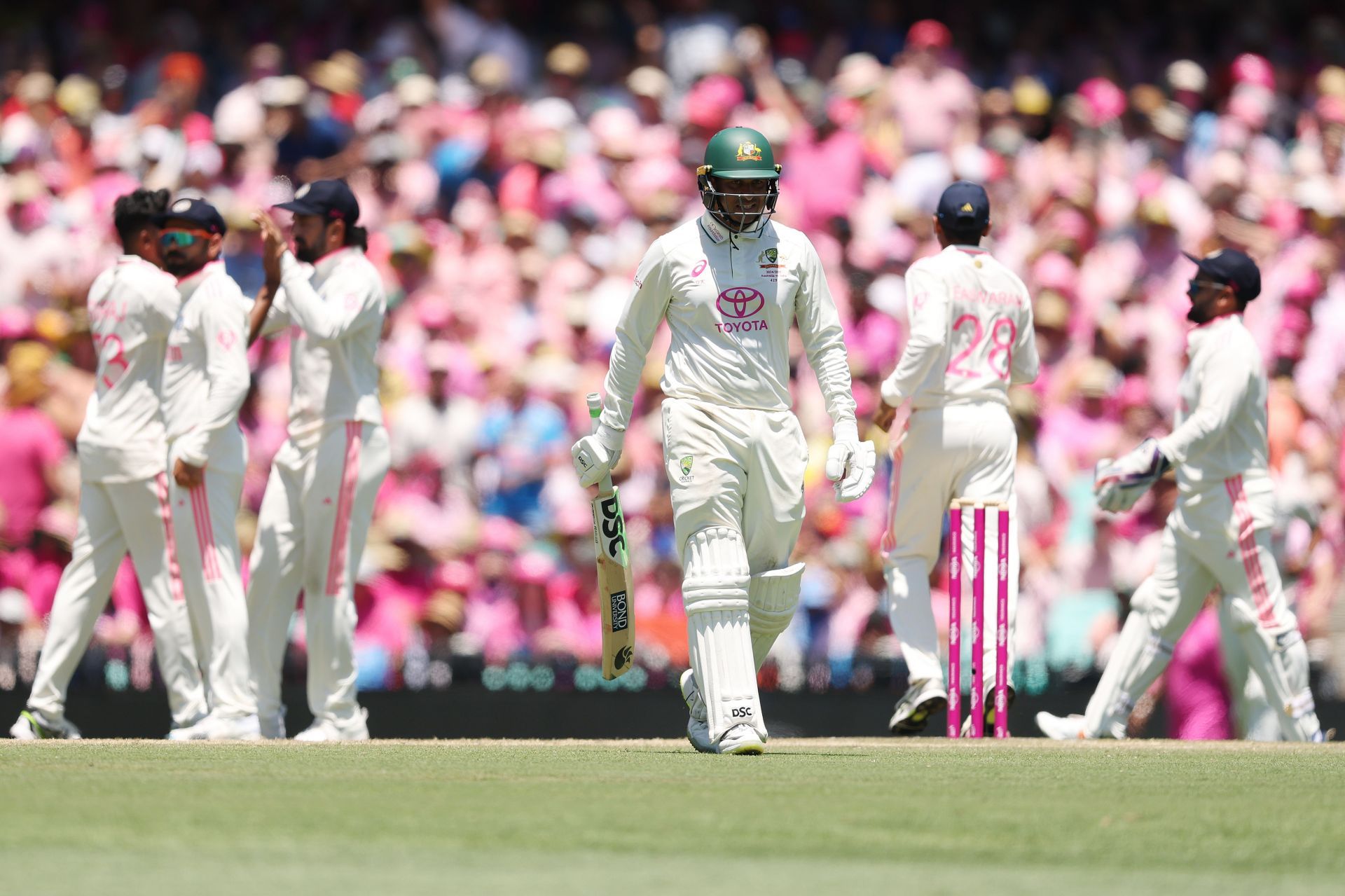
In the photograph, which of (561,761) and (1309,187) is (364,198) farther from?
(561,761)

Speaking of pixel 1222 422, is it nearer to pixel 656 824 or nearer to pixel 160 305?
pixel 160 305

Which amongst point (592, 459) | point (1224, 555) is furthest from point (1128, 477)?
point (592, 459)

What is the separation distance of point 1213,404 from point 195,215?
4.60 m

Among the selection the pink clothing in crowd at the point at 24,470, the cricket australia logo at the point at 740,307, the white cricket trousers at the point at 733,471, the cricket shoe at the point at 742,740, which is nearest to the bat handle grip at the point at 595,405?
the white cricket trousers at the point at 733,471

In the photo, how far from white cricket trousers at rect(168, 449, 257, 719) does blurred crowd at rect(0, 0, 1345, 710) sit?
1387mm

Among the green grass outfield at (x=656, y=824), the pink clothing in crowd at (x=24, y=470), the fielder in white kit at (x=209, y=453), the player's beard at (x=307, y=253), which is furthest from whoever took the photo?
the pink clothing in crowd at (x=24, y=470)

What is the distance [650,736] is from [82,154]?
663 cm

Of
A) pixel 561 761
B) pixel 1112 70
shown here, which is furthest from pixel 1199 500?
pixel 1112 70

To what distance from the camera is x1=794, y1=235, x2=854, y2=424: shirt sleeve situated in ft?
26.6

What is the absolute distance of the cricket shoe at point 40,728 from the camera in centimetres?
954

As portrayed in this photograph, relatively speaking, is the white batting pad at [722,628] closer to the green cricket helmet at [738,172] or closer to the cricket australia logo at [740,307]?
the cricket australia logo at [740,307]

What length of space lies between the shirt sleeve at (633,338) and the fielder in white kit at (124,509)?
2.57 m

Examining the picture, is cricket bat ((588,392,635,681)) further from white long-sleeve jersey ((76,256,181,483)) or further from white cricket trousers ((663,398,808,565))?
white long-sleeve jersey ((76,256,181,483))

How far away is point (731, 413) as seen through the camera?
7.95 metres
